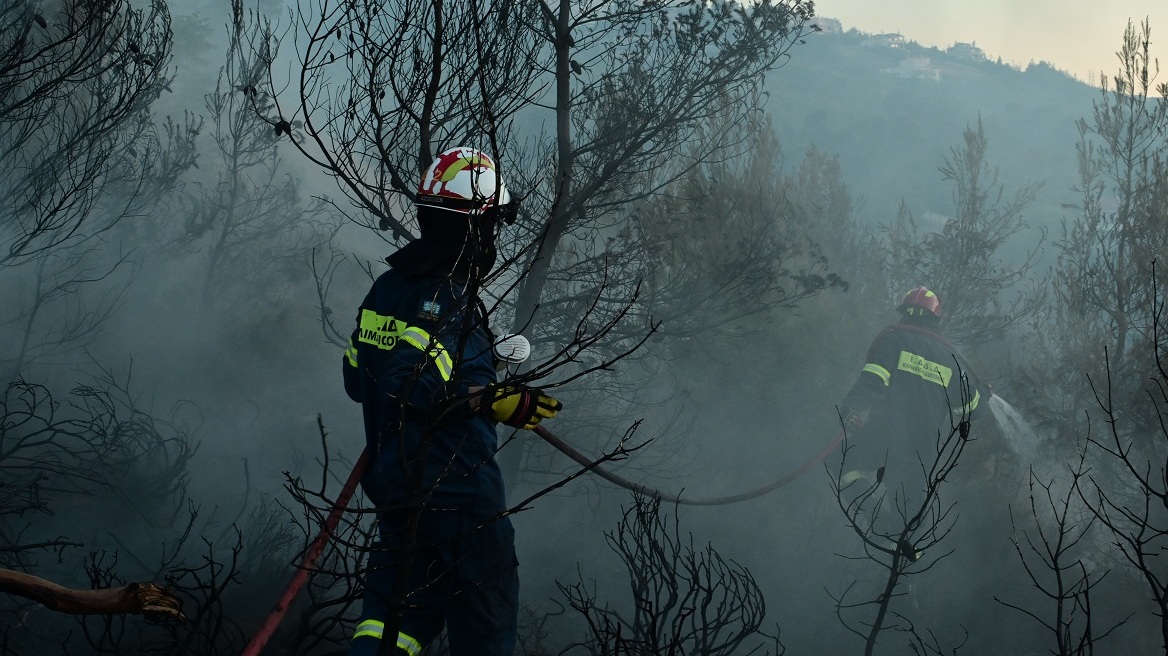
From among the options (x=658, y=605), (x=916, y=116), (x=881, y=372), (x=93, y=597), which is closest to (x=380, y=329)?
(x=658, y=605)

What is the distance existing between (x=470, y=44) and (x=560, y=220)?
1514mm

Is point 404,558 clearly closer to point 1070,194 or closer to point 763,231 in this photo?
point 763,231

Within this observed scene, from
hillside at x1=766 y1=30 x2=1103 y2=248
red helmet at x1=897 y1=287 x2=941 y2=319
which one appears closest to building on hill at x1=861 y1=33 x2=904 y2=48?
hillside at x1=766 y1=30 x2=1103 y2=248

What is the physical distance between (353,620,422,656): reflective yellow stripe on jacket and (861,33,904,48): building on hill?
124 metres

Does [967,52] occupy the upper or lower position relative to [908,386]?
A: upper

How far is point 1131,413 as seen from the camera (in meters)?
8.79

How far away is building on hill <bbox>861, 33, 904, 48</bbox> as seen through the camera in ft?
376

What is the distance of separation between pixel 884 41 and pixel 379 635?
12642 cm

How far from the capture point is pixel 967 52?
112 meters

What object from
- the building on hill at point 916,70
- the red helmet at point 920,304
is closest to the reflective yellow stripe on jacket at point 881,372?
the red helmet at point 920,304

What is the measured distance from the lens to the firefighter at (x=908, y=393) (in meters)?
7.44

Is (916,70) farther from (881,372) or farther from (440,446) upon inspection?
(440,446)

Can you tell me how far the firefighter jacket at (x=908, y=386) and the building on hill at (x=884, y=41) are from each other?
118 meters

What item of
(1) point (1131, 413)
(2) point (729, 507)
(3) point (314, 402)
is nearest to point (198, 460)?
(3) point (314, 402)
